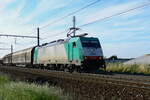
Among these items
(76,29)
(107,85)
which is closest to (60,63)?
(76,29)

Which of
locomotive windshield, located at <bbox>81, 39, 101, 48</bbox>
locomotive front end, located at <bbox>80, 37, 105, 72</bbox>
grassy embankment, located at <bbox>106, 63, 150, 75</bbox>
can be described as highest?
locomotive windshield, located at <bbox>81, 39, 101, 48</bbox>

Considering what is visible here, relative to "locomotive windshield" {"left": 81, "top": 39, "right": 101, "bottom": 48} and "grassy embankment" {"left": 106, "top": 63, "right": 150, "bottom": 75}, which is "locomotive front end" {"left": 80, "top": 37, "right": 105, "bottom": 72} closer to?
"locomotive windshield" {"left": 81, "top": 39, "right": 101, "bottom": 48}

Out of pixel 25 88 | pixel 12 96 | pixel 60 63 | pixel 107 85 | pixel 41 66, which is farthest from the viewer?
pixel 41 66

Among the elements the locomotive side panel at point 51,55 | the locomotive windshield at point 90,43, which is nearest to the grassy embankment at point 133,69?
the locomotive windshield at point 90,43

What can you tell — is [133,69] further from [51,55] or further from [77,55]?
[51,55]

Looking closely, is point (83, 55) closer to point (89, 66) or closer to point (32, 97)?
point (89, 66)

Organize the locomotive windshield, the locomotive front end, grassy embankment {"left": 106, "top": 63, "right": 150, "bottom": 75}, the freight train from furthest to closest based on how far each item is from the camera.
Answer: grassy embankment {"left": 106, "top": 63, "right": 150, "bottom": 75}
the locomotive windshield
the freight train
the locomotive front end

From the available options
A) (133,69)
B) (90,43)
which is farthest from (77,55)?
(133,69)

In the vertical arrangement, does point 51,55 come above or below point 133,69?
above

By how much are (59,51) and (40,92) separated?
18352 mm

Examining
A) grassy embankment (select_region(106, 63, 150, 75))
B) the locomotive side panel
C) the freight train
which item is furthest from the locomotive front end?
grassy embankment (select_region(106, 63, 150, 75))

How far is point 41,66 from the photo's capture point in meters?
35.8

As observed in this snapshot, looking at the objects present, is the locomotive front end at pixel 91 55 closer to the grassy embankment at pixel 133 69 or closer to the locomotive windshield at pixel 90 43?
the locomotive windshield at pixel 90 43

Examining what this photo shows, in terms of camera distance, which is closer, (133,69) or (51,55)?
(133,69)
